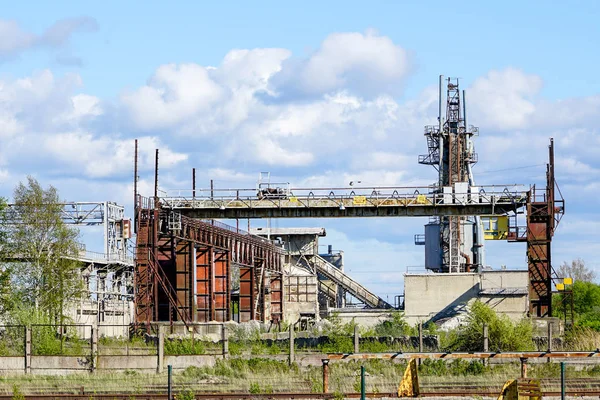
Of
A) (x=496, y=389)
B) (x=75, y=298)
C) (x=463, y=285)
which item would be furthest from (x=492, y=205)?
(x=496, y=389)

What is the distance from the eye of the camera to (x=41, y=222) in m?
47.0

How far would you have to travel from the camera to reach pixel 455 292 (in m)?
66.9

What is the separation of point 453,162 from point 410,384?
182ft

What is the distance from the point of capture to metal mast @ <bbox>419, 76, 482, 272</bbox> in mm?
75562

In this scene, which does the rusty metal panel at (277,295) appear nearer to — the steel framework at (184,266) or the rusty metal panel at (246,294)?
the rusty metal panel at (246,294)

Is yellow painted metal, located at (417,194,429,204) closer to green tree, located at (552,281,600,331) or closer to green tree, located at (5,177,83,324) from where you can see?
green tree, located at (552,281,600,331)

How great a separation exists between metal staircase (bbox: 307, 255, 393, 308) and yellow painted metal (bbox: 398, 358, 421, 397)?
57.1 m

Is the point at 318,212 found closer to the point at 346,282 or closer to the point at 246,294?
the point at 246,294

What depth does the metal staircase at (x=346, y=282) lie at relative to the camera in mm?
81588

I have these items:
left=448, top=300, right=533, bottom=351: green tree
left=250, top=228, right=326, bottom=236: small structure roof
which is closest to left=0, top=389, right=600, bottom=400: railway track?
left=448, top=300, right=533, bottom=351: green tree

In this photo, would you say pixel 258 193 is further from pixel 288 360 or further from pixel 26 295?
pixel 288 360

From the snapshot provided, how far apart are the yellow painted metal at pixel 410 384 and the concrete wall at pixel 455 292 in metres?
39.9

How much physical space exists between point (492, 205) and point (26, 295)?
26571mm

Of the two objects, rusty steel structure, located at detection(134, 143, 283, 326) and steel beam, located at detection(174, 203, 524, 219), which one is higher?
steel beam, located at detection(174, 203, 524, 219)
